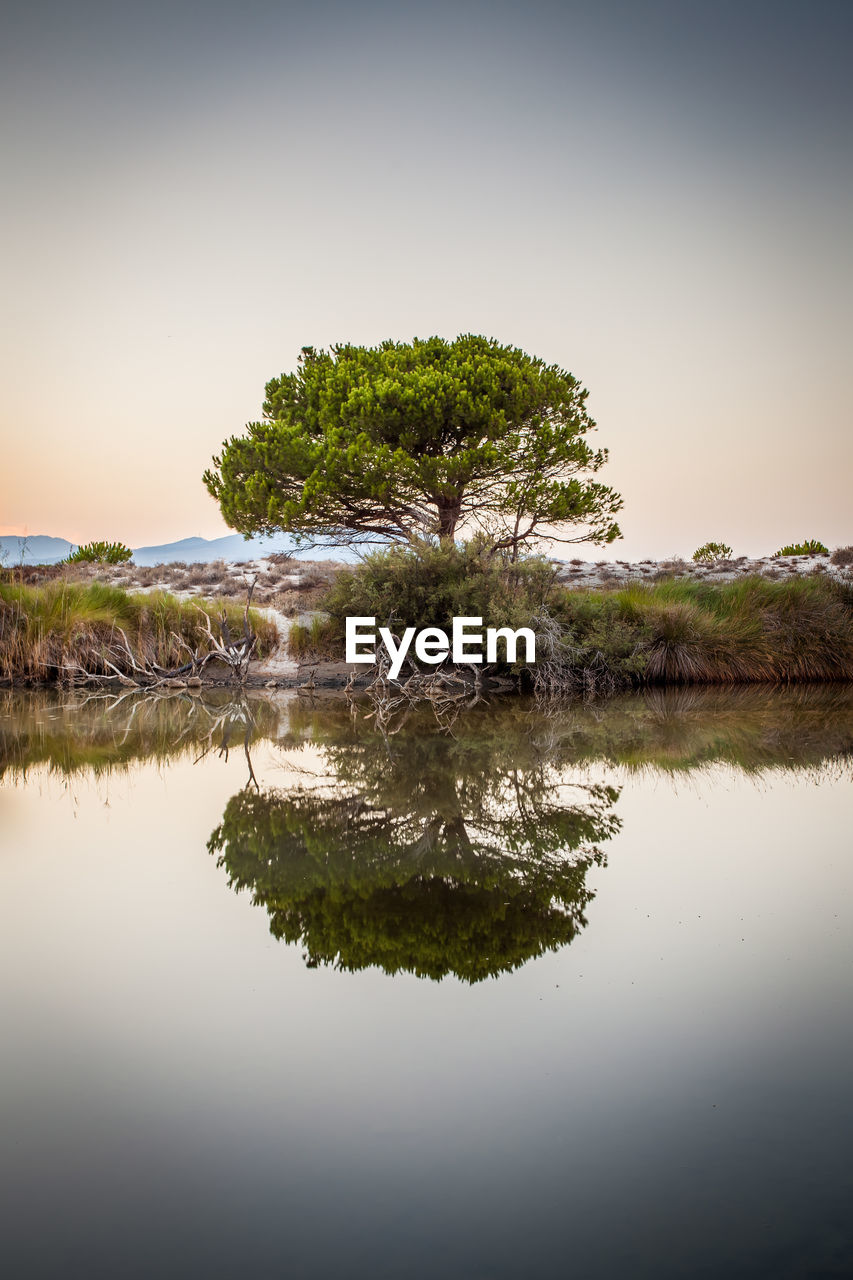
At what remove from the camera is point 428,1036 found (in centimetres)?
246

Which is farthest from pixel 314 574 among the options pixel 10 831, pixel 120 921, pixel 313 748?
pixel 120 921

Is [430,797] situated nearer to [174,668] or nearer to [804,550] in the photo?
[174,668]

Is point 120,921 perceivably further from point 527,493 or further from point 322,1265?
point 527,493

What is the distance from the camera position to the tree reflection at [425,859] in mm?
3186

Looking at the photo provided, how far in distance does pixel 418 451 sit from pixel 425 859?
11.8m

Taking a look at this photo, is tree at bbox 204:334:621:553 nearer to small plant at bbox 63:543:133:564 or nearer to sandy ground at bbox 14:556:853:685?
sandy ground at bbox 14:556:853:685

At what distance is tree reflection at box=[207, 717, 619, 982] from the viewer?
3186 mm

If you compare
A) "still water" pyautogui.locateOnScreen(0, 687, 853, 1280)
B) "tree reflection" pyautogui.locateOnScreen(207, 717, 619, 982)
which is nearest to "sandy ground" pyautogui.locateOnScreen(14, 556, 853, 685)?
"tree reflection" pyautogui.locateOnScreen(207, 717, 619, 982)

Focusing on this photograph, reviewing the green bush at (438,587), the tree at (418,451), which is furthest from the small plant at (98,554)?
the green bush at (438,587)

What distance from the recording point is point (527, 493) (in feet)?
48.5

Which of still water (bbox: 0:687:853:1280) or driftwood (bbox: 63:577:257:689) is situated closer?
still water (bbox: 0:687:853:1280)

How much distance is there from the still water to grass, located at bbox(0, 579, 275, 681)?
8.34 metres

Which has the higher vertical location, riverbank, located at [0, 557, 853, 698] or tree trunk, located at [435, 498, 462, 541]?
tree trunk, located at [435, 498, 462, 541]

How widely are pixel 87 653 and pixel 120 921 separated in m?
10.7
